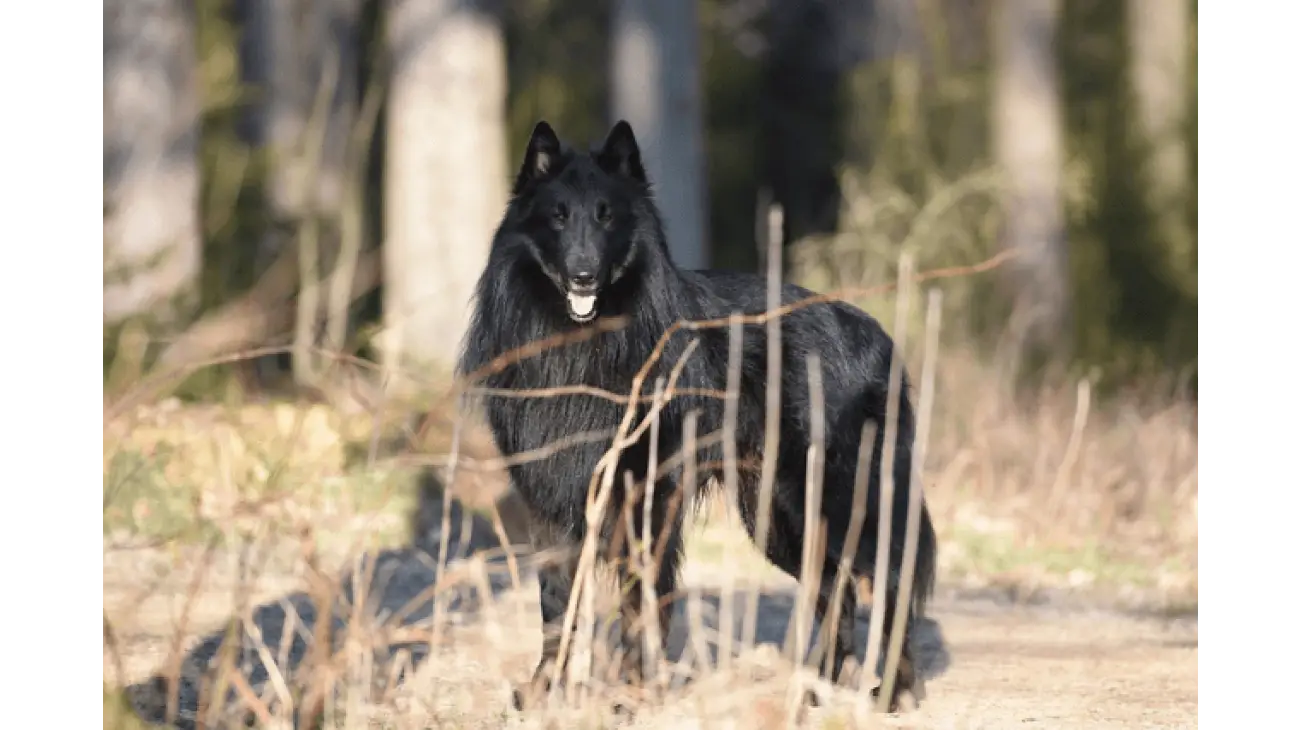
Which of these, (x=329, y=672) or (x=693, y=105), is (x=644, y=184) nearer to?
(x=329, y=672)

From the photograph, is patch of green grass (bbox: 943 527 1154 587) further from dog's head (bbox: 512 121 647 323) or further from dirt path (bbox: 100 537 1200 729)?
dog's head (bbox: 512 121 647 323)

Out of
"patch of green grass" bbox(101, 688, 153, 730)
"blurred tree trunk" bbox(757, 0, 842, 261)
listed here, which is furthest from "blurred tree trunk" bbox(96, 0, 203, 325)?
"blurred tree trunk" bbox(757, 0, 842, 261)

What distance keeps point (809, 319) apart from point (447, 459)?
8.11 feet

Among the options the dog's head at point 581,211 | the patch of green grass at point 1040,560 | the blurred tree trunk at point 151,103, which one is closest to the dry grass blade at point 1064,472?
the patch of green grass at point 1040,560

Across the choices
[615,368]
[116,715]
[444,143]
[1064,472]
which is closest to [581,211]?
[615,368]

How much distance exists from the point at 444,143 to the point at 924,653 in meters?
6.54

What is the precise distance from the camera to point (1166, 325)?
60.2 ft

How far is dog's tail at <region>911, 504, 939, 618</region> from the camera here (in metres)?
6.54

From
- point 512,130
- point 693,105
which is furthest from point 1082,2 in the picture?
point 693,105

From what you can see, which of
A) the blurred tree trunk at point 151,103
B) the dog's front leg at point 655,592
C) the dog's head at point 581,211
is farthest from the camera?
the blurred tree trunk at point 151,103

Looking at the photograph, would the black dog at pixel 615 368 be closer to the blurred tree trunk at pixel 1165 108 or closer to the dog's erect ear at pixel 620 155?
the dog's erect ear at pixel 620 155

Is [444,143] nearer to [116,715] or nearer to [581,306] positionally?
[581,306]

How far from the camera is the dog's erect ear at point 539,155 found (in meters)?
6.01

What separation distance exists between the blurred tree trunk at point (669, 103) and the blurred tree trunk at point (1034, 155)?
3.59 m
